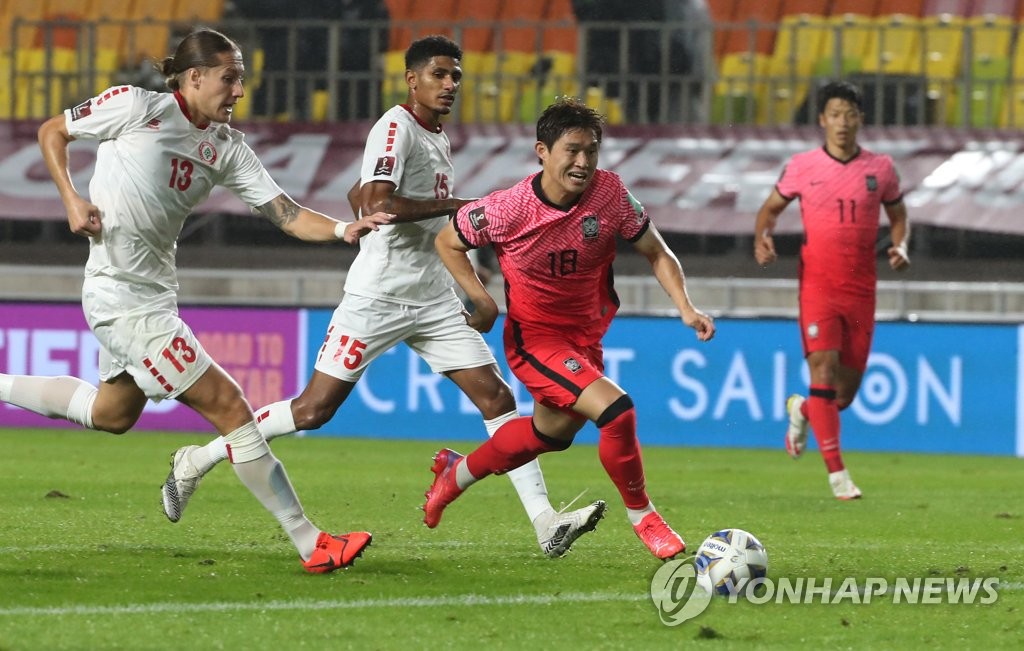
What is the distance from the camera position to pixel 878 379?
40.9ft

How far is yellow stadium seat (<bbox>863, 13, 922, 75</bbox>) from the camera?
1562cm

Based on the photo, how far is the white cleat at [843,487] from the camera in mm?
8805

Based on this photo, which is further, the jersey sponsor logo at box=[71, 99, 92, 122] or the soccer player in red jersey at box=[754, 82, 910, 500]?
the soccer player in red jersey at box=[754, 82, 910, 500]

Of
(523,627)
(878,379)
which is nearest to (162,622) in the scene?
(523,627)

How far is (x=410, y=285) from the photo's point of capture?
697 centimetres

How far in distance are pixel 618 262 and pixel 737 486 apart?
5969mm

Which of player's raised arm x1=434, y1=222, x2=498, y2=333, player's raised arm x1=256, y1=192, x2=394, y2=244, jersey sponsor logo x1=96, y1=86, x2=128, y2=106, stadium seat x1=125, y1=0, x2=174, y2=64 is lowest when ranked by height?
player's raised arm x1=434, y1=222, x2=498, y2=333

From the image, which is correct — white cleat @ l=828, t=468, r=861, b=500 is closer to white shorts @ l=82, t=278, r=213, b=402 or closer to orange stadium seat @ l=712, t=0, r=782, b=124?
white shorts @ l=82, t=278, r=213, b=402

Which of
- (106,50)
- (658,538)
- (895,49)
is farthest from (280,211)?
(895,49)

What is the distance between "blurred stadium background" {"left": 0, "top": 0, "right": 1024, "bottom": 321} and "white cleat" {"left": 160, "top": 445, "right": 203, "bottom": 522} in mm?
8194

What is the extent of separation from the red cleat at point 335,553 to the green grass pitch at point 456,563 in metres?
0.05

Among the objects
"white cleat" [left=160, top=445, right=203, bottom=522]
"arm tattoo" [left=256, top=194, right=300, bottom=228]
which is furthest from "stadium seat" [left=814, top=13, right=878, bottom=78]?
"white cleat" [left=160, top=445, right=203, bottom=522]

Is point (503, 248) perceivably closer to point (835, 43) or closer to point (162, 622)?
point (162, 622)

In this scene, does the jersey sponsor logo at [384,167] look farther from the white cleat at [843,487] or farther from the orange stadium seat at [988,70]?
the orange stadium seat at [988,70]
